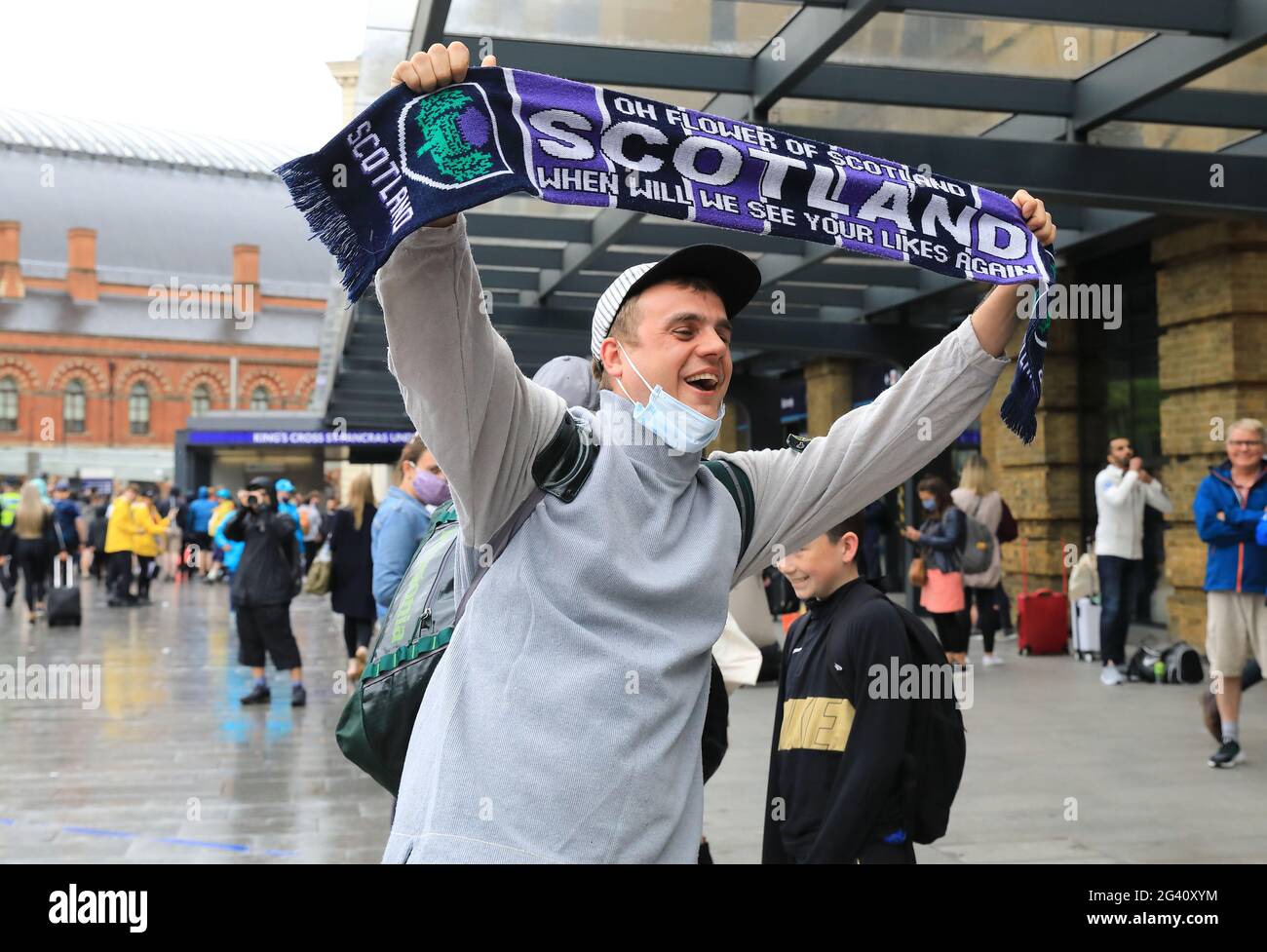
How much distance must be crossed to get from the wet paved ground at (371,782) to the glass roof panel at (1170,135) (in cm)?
416

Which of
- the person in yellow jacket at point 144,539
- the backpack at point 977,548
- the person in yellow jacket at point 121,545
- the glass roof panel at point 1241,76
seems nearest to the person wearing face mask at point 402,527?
the glass roof panel at point 1241,76

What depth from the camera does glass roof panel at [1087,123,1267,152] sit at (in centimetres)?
959

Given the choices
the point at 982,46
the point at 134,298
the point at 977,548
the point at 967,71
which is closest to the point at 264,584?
the point at 977,548

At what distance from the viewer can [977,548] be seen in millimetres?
11211

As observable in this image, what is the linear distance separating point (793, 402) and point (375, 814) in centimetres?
1505

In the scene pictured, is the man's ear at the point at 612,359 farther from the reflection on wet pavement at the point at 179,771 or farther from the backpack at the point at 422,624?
the reflection on wet pavement at the point at 179,771

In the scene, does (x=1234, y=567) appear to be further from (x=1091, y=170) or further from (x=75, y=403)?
(x=75, y=403)

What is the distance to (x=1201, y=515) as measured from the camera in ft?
24.3

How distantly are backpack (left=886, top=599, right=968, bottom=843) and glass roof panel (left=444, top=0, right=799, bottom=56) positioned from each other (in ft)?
17.0

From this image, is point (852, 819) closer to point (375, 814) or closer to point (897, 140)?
point (375, 814)

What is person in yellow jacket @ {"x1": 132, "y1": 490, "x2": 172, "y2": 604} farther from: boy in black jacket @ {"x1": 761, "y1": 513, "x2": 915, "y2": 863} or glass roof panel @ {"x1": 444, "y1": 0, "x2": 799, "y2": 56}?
boy in black jacket @ {"x1": 761, "y1": 513, "x2": 915, "y2": 863}

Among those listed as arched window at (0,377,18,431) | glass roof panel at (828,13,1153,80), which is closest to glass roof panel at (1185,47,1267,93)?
glass roof panel at (828,13,1153,80)

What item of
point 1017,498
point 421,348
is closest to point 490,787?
point 421,348

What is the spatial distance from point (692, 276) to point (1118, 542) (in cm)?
927
